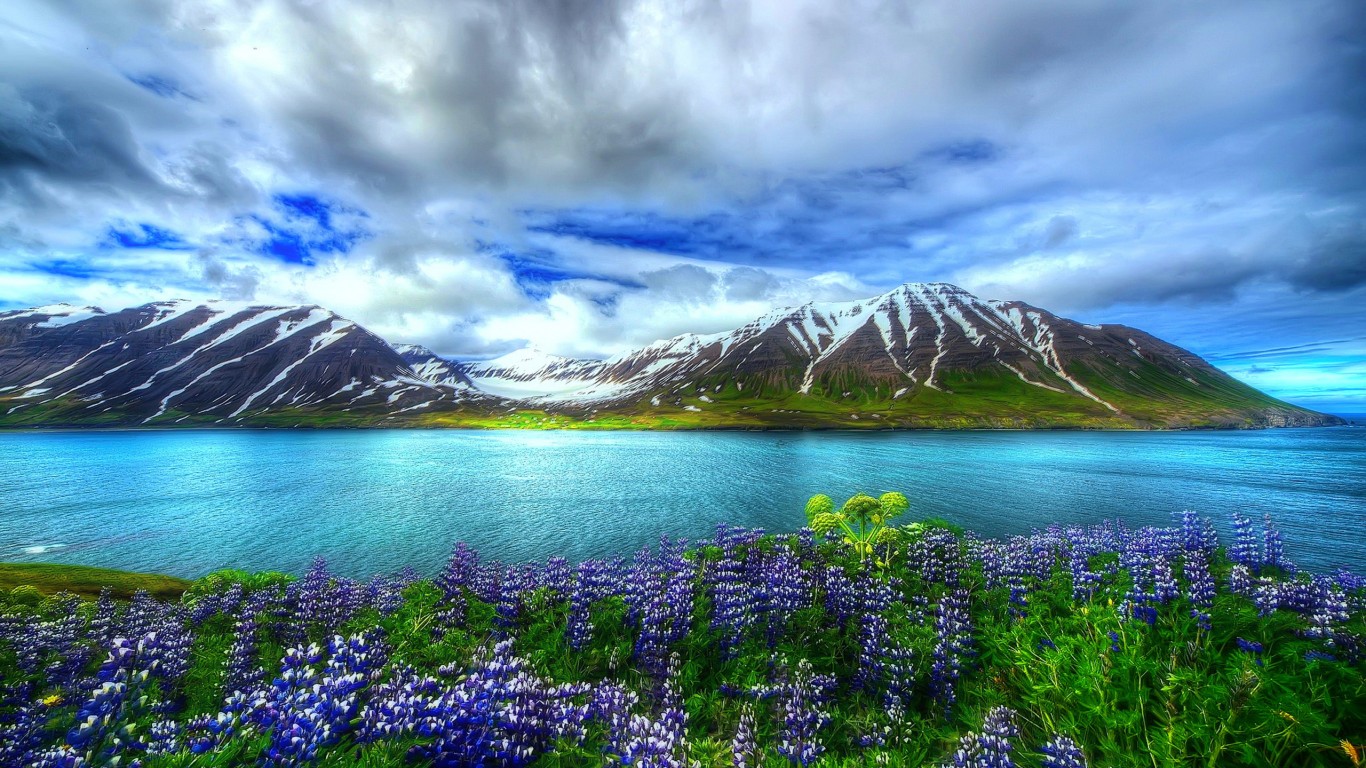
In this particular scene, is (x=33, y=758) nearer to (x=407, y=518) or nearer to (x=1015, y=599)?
(x=1015, y=599)

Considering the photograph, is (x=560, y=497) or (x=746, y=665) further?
(x=560, y=497)

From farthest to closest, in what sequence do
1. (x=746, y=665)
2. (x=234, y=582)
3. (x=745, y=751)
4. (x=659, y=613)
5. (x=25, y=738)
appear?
(x=234, y=582)
(x=659, y=613)
(x=746, y=665)
(x=745, y=751)
(x=25, y=738)

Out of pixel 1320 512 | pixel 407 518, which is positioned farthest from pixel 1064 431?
pixel 407 518

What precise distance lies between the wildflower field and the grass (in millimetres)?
7884

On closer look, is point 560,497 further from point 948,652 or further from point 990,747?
point 990,747

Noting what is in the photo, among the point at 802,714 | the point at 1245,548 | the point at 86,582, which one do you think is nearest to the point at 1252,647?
the point at 1245,548

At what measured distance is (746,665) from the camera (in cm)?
832

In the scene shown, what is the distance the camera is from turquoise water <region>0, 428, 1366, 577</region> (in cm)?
3653

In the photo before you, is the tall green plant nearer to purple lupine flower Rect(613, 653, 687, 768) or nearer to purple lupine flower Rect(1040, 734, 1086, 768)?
purple lupine flower Rect(1040, 734, 1086, 768)

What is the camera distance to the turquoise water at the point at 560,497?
120 ft

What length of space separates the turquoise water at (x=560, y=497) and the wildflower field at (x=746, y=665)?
22.8 m

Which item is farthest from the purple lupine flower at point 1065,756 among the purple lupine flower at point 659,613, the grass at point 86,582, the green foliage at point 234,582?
the grass at point 86,582

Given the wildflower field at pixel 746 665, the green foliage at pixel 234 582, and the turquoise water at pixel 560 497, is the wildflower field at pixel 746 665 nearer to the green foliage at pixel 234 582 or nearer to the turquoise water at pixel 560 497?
the green foliage at pixel 234 582

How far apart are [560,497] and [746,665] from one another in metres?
50.3
